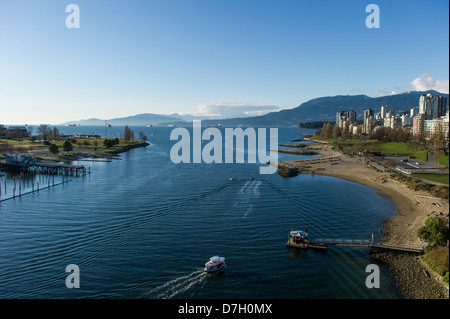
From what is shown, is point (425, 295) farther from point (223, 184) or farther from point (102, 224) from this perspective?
point (223, 184)

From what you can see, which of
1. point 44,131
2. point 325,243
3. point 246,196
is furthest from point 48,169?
point 44,131

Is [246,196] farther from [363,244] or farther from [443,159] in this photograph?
[443,159]

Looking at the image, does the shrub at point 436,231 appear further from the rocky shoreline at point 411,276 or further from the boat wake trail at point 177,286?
the boat wake trail at point 177,286

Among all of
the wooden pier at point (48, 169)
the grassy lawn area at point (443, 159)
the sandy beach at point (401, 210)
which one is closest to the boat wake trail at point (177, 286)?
the sandy beach at point (401, 210)

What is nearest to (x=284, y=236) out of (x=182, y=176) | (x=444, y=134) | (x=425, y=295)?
(x=425, y=295)

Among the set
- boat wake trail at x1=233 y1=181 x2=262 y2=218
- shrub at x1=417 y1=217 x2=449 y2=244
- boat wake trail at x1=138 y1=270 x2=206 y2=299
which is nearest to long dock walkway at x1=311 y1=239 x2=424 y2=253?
shrub at x1=417 y1=217 x2=449 y2=244

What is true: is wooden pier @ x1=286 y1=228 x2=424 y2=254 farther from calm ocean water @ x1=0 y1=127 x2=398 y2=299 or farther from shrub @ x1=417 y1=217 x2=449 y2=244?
shrub @ x1=417 y1=217 x2=449 y2=244
